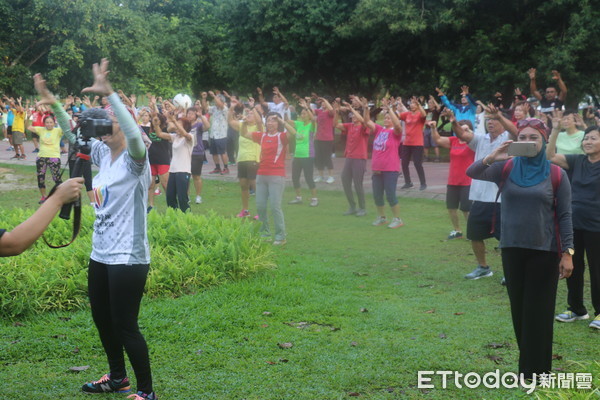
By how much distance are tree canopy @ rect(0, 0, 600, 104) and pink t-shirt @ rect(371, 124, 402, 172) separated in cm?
832

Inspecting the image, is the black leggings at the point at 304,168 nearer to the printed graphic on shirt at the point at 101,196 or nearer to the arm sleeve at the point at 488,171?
the arm sleeve at the point at 488,171

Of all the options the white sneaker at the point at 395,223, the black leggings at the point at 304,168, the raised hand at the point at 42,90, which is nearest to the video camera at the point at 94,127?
the raised hand at the point at 42,90

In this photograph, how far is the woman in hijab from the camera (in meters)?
4.80

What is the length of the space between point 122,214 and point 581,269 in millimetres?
4428

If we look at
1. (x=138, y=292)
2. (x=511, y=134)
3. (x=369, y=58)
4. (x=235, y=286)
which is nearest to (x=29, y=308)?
(x=235, y=286)

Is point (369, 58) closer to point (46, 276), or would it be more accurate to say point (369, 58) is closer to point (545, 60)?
point (545, 60)

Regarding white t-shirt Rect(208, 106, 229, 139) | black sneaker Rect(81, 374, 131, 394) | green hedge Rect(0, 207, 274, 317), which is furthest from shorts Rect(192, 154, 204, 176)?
black sneaker Rect(81, 374, 131, 394)

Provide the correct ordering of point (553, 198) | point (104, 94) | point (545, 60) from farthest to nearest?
1. point (545, 60)
2. point (553, 198)
3. point (104, 94)

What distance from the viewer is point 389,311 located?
671cm

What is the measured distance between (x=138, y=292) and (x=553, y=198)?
2974 millimetres

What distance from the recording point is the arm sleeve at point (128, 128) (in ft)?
13.3

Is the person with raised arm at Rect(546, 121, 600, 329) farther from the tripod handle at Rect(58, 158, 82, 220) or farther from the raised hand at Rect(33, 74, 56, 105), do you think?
the raised hand at Rect(33, 74, 56, 105)

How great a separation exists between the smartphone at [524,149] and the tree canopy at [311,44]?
46.8 ft

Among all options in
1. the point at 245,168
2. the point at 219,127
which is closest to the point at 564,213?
the point at 245,168
